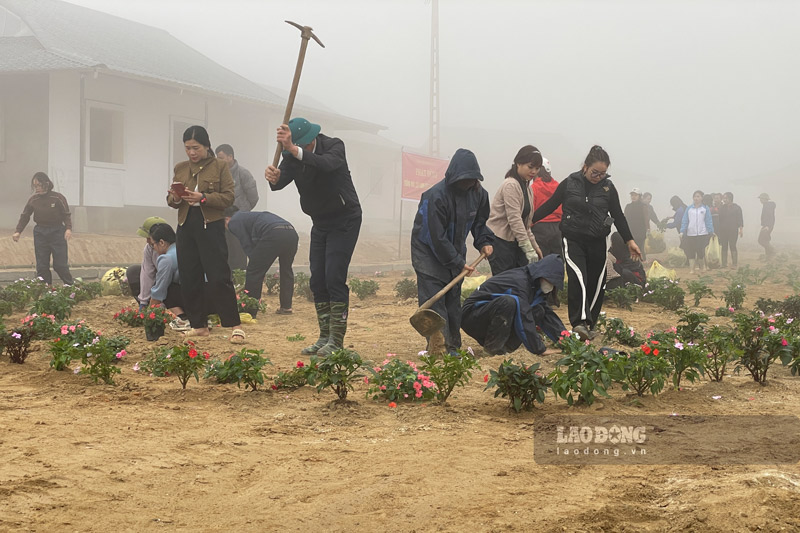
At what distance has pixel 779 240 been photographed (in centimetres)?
4650

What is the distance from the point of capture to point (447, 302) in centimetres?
630

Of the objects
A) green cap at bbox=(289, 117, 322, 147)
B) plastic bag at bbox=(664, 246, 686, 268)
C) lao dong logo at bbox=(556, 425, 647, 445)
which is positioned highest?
green cap at bbox=(289, 117, 322, 147)

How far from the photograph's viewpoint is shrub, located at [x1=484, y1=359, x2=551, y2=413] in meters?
4.27

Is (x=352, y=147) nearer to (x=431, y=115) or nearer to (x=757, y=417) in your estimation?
(x=431, y=115)

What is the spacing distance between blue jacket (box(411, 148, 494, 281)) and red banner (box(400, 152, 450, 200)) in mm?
11498

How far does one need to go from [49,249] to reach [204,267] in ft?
16.9

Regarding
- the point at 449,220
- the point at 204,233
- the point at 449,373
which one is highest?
the point at 449,220

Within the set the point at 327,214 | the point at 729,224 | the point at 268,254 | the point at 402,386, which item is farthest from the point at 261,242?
the point at 729,224

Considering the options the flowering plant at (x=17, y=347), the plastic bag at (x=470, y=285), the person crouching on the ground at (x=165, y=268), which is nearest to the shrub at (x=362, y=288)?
the plastic bag at (x=470, y=285)

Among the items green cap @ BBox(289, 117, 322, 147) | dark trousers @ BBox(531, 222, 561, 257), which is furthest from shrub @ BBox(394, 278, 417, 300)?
green cap @ BBox(289, 117, 322, 147)

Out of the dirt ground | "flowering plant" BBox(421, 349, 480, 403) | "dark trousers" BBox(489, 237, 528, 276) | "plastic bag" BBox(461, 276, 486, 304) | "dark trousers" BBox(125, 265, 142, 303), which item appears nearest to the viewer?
the dirt ground

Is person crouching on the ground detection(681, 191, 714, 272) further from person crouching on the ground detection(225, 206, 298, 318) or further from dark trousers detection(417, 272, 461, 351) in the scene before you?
dark trousers detection(417, 272, 461, 351)

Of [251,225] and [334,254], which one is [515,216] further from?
[251,225]

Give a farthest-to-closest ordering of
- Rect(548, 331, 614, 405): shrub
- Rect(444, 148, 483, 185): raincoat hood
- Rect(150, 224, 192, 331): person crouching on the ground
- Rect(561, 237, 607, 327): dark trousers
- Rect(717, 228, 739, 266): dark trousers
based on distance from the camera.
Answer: Rect(717, 228, 739, 266): dark trousers
Rect(150, 224, 192, 331): person crouching on the ground
Rect(561, 237, 607, 327): dark trousers
Rect(444, 148, 483, 185): raincoat hood
Rect(548, 331, 614, 405): shrub
